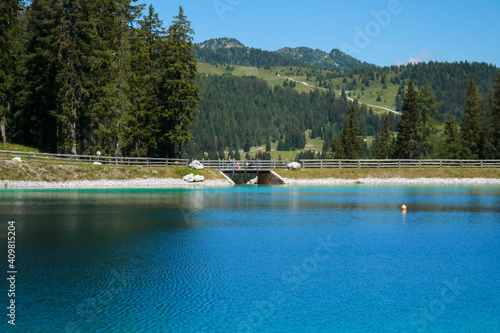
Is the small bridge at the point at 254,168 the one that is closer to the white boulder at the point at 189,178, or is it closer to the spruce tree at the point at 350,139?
the white boulder at the point at 189,178

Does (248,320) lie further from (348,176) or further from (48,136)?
(48,136)

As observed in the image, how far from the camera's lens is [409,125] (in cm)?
8594

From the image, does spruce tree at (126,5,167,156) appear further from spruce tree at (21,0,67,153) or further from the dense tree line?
spruce tree at (21,0,67,153)

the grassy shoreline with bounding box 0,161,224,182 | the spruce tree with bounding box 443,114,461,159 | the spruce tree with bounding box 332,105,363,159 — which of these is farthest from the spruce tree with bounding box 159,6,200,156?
the spruce tree with bounding box 443,114,461,159

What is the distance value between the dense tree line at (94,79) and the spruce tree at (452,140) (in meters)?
49.5

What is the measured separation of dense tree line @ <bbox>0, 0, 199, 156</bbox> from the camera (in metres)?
58.2

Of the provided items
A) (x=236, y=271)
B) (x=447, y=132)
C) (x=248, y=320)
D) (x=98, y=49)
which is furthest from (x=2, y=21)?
(x=447, y=132)

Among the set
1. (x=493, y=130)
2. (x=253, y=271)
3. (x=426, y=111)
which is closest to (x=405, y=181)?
(x=493, y=130)

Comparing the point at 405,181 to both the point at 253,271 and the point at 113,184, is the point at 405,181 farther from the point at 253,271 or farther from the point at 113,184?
the point at 253,271

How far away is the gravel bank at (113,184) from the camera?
47634 millimetres

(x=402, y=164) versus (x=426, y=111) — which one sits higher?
(x=426, y=111)

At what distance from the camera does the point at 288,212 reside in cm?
3353

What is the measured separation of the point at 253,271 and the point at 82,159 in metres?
46.0

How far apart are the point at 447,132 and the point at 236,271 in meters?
83.7
